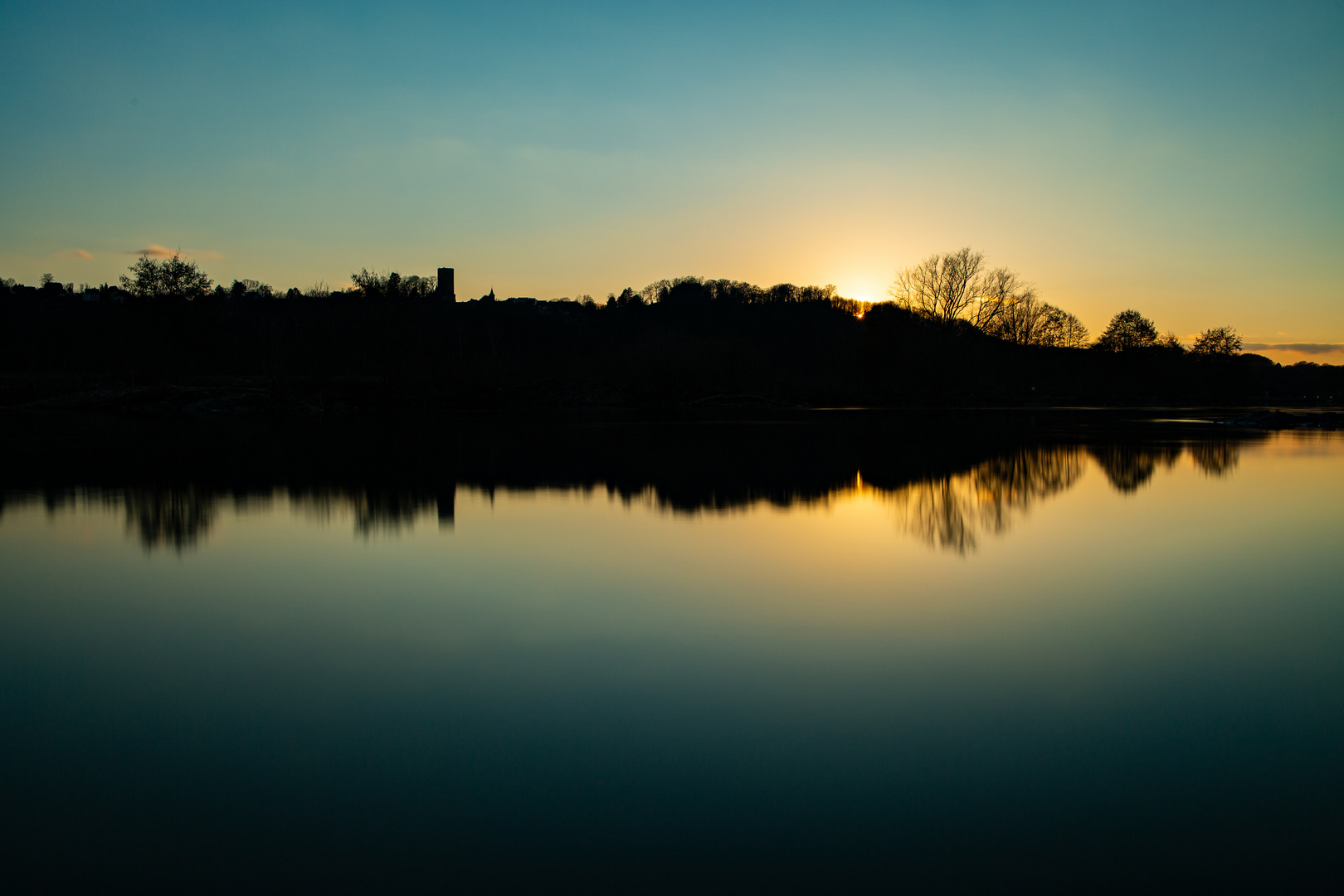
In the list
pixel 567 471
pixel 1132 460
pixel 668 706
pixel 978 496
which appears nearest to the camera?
pixel 668 706

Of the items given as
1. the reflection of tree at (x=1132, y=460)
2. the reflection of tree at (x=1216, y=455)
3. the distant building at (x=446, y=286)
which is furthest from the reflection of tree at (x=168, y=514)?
the distant building at (x=446, y=286)

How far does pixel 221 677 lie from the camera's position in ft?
14.1

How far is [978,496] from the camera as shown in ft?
37.0

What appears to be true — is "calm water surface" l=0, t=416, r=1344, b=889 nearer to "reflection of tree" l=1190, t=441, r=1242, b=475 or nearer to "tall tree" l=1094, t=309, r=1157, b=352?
"reflection of tree" l=1190, t=441, r=1242, b=475

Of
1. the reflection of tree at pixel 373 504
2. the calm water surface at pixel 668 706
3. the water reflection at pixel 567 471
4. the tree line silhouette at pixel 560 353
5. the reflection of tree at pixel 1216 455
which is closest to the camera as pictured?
the calm water surface at pixel 668 706

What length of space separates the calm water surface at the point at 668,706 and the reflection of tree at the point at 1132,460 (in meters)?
5.14

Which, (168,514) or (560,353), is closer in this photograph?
(168,514)

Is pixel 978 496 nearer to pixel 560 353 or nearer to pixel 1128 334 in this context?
pixel 560 353

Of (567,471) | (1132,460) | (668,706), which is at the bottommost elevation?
(668,706)

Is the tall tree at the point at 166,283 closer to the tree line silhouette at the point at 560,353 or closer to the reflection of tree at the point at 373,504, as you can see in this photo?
the tree line silhouette at the point at 560,353

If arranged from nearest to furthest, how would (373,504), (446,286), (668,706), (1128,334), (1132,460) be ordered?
(668,706)
(373,504)
(1132,460)
(1128,334)
(446,286)

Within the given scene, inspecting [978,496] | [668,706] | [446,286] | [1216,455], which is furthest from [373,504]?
[446,286]

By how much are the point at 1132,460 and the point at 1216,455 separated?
10.7 feet

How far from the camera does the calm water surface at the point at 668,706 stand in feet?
8.89
